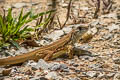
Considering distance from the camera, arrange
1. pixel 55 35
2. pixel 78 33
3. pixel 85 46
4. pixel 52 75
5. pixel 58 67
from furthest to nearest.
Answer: pixel 55 35
pixel 78 33
pixel 85 46
pixel 58 67
pixel 52 75

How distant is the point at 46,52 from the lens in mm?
5480

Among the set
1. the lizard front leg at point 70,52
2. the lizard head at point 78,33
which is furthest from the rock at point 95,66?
the lizard head at point 78,33

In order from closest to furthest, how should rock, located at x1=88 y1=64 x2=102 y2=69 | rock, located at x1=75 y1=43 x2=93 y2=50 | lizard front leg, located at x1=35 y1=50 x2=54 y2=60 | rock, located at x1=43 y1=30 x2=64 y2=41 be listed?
rock, located at x1=88 y1=64 x2=102 y2=69
lizard front leg, located at x1=35 y1=50 x2=54 y2=60
rock, located at x1=75 y1=43 x2=93 y2=50
rock, located at x1=43 y1=30 x2=64 y2=41

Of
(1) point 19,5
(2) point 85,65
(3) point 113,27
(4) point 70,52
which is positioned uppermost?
(1) point 19,5

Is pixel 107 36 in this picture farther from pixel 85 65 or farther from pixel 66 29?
pixel 85 65

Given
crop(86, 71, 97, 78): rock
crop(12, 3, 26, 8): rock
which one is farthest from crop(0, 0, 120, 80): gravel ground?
crop(12, 3, 26, 8): rock

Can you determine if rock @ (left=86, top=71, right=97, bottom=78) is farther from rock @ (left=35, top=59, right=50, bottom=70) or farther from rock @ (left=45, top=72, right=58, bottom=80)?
rock @ (left=35, top=59, right=50, bottom=70)

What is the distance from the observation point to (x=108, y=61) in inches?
208

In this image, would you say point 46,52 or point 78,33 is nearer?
point 46,52

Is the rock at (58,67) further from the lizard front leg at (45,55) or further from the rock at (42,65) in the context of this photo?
the lizard front leg at (45,55)

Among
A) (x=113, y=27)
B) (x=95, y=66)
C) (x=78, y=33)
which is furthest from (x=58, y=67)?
(x=113, y=27)

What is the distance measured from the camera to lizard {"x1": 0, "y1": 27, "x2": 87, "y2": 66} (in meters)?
5.04

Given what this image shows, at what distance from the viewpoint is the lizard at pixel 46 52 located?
5.04 metres

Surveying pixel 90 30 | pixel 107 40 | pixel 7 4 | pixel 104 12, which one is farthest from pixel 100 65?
pixel 7 4
